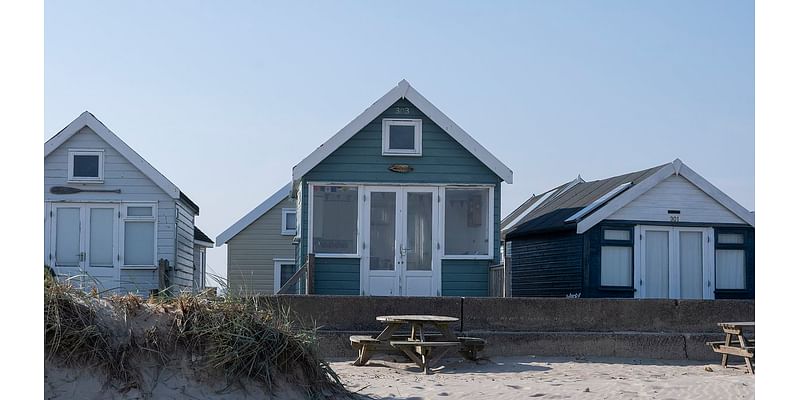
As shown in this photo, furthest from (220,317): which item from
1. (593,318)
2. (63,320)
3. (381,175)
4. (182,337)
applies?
(381,175)

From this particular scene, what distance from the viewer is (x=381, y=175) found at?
1978cm

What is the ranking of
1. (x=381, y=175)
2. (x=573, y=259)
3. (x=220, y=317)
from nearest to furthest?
(x=220, y=317)
(x=381, y=175)
(x=573, y=259)

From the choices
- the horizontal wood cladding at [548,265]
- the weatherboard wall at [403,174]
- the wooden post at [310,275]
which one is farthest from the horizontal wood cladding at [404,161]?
the horizontal wood cladding at [548,265]

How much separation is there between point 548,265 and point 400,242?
4384 mm

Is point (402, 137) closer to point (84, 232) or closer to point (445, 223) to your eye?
point (445, 223)

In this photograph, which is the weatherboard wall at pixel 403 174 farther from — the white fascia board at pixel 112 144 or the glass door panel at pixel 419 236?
the white fascia board at pixel 112 144

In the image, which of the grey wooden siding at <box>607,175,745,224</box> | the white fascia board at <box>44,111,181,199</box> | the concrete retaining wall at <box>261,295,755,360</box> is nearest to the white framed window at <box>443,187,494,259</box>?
the grey wooden siding at <box>607,175,745,224</box>

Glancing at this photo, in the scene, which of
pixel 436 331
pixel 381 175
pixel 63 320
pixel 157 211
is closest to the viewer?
pixel 63 320

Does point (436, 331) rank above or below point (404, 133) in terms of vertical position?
below

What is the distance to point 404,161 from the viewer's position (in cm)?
1986

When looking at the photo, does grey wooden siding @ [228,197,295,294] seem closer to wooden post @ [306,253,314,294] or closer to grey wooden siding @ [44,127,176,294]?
grey wooden siding @ [44,127,176,294]

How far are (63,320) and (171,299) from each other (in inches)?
49.8
